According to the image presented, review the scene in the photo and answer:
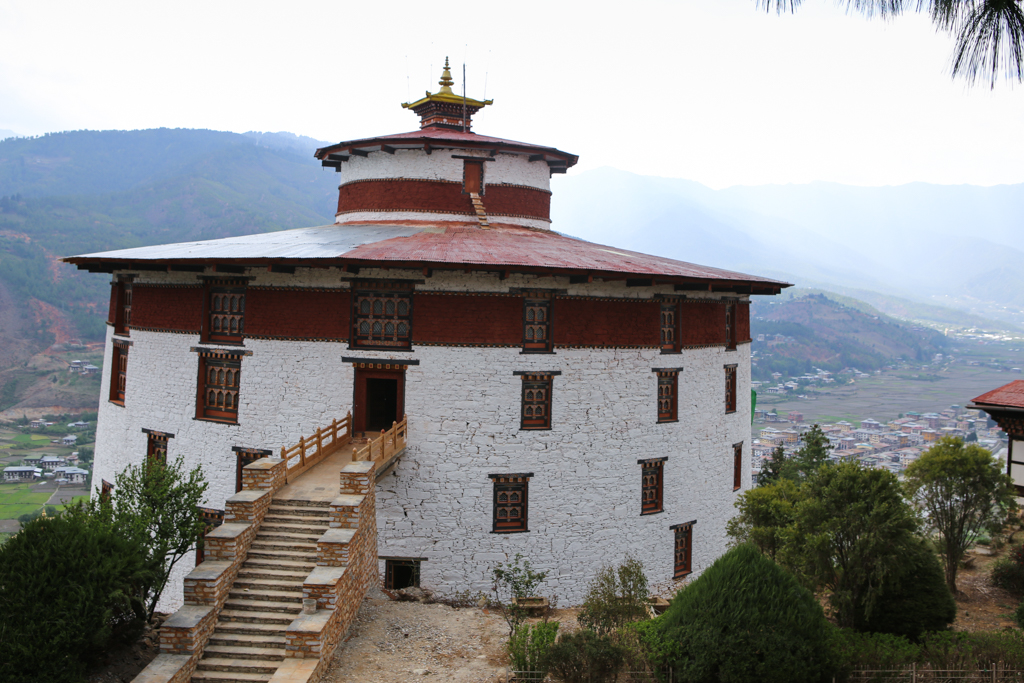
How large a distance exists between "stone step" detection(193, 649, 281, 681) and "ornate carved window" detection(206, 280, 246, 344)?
28.9ft

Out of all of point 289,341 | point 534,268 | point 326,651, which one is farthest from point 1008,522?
point 289,341

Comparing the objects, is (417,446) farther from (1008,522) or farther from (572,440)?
(1008,522)

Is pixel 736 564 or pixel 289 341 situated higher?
pixel 289 341

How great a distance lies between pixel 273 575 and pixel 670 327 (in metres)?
12.2

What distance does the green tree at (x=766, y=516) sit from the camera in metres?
18.7

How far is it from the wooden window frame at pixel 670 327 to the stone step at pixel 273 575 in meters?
11.2

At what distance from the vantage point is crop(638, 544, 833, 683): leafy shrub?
11.7 meters

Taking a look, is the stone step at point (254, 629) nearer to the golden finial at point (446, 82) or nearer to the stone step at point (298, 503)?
the stone step at point (298, 503)

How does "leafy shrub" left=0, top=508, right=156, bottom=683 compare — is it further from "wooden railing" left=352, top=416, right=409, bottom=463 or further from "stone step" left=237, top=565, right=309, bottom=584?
"wooden railing" left=352, top=416, right=409, bottom=463

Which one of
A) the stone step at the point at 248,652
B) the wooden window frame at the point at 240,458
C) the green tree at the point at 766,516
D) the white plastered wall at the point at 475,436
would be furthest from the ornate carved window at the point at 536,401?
the stone step at the point at 248,652

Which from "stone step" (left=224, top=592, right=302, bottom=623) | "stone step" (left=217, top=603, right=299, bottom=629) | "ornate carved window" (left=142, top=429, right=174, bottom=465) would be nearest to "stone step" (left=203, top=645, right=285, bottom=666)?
"stone step" (left=217, top=603, right=299, bottom=629)

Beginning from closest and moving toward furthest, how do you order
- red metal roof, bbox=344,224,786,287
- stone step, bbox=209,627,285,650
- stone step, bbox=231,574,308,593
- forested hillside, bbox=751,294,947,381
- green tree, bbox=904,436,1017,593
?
1. stone step, bbox=209,627,285,650
2. stone step, bbox=231,574,308,593
3. red metal roof, bbox=344,224,786,287
4. green tree, bbox=904,436,1017,593
5. forested hillside, bbox=751,294,947,381

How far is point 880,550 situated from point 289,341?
14393 mm

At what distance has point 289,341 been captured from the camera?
1798 cm
